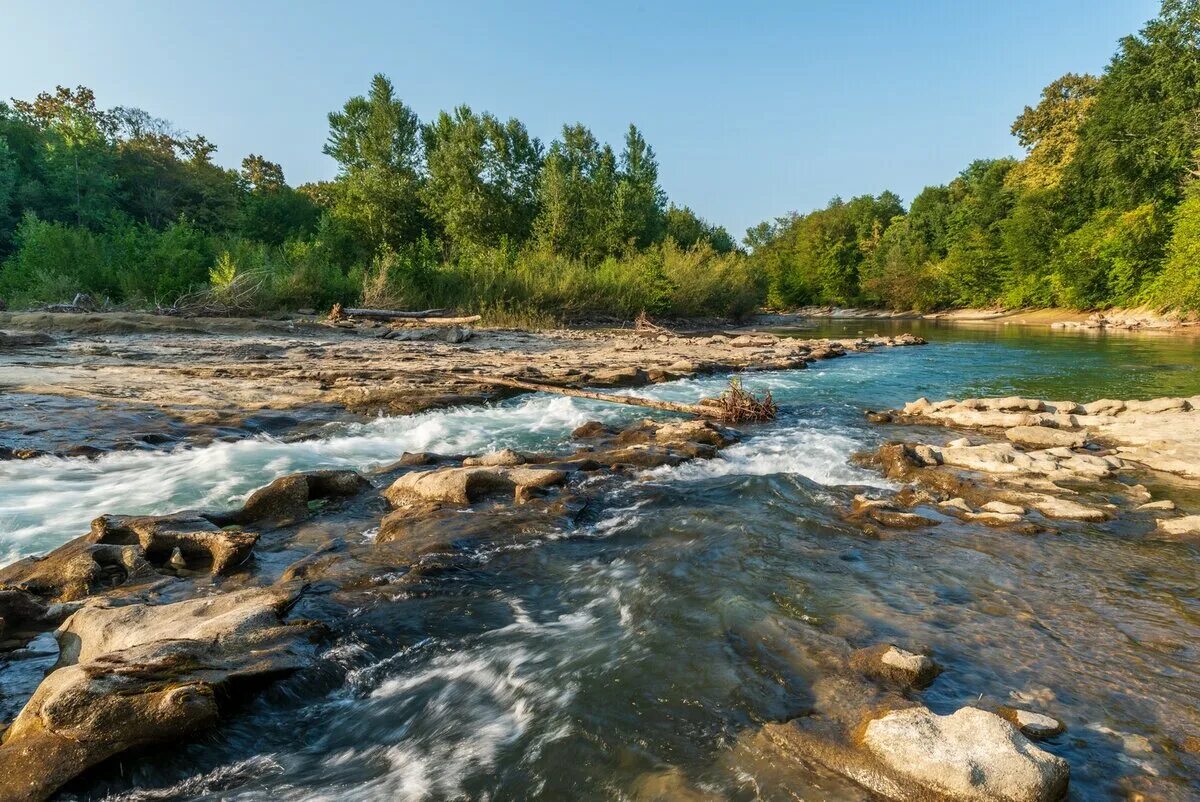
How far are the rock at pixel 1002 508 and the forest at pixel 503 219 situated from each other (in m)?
20.7

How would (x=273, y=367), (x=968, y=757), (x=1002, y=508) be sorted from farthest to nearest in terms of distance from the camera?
(x=273, y=367) < (x=1002, y=508) < (x=968, y=757)

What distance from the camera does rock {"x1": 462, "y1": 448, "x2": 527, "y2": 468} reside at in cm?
669

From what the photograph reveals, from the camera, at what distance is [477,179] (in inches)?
1473

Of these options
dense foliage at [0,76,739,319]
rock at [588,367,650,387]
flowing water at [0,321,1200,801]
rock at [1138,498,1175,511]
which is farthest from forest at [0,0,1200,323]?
rock at [1138,498,1175,511]

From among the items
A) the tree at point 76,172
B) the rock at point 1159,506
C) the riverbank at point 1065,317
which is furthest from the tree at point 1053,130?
the tree at point 76,172

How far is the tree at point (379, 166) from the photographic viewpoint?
36.9 meters

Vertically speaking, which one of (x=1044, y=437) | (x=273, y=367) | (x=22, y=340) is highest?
(x=22, y=340)

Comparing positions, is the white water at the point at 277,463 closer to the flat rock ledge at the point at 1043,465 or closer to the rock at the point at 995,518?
the flat rock ledge at the point at 1043,465

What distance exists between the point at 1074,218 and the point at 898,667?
175 feet

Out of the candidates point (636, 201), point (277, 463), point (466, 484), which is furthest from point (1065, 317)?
point (277, 463)

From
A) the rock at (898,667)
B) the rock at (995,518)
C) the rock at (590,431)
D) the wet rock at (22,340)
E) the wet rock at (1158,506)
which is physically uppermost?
the wet rock at (22,340)

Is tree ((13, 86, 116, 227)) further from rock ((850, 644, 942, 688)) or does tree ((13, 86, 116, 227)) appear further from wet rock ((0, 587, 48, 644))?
rock ((850, 644, 942, 688))

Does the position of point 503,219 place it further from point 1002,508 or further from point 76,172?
point 1002,508

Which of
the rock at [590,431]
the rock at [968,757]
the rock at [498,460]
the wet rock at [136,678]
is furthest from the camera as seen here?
the rock at [590,431]
